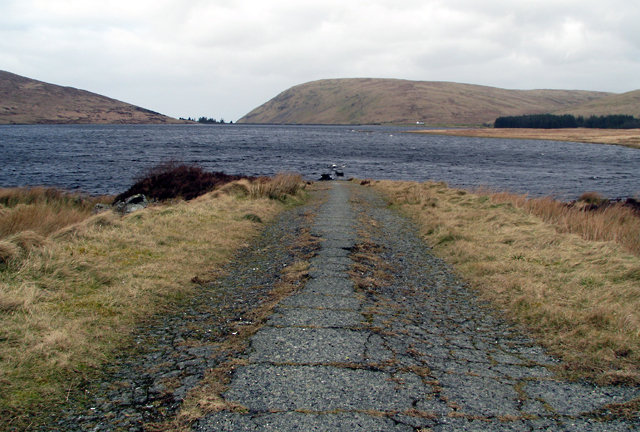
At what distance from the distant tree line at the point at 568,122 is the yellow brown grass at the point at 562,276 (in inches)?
6183

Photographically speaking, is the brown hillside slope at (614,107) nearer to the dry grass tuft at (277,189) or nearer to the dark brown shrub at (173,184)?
the dry grass tuft at (277,189)

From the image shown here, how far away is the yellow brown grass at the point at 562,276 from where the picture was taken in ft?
15.9

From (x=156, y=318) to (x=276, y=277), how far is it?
A: 2444mm

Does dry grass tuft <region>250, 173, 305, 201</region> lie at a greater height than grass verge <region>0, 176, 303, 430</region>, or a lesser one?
greater

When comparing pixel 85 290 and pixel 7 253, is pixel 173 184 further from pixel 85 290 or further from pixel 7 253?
pixel 85 290

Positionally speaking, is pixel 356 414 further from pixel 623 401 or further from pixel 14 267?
pixel 14 267

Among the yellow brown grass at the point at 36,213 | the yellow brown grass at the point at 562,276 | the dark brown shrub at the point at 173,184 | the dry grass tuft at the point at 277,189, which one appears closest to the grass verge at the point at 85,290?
the yellow brown grass at the point at 36,213

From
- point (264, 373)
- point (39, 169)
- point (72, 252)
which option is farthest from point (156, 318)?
point (39, 169)

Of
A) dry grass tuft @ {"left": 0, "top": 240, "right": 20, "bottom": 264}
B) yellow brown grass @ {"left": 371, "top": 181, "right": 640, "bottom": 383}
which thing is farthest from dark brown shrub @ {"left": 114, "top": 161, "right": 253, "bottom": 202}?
dry grass tuft @ {"left": 0, "top": 240, "right": 20, "bottom": 264}

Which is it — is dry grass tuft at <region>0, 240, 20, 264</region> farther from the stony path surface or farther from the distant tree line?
the distant tree line

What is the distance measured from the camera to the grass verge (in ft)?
12.6

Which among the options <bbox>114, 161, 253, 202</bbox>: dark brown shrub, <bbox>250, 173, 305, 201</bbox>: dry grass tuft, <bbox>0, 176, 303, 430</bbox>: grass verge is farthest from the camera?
<bbox>114, 161, 253, 202</bbox>: dark brown shrub

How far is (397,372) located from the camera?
4230 millimetres

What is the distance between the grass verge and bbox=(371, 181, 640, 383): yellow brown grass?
487 centimetres
